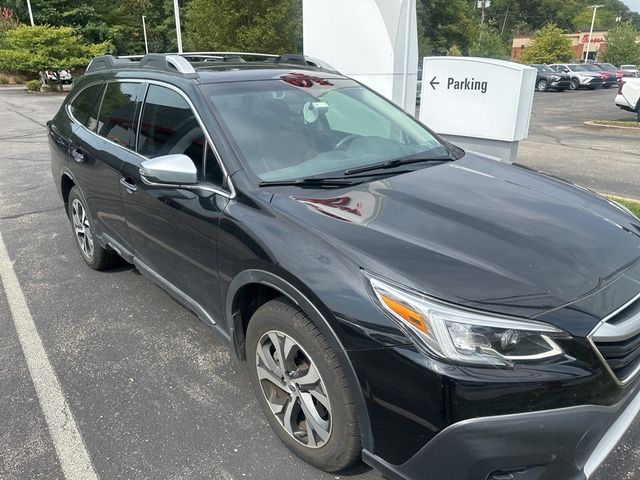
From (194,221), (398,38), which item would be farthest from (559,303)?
(398,38)

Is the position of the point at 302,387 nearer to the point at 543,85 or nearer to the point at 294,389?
the point at 294,389

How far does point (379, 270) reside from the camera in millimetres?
1938

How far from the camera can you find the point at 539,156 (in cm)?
980

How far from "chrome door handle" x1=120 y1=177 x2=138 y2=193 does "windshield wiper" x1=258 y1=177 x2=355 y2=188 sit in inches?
46.9

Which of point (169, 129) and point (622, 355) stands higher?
point (169, 129)

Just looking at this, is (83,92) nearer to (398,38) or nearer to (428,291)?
(428,291)

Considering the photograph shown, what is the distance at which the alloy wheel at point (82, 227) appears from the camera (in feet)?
14.6

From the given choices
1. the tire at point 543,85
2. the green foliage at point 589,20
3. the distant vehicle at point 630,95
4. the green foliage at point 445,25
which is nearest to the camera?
the distant vehicle at point 630,95

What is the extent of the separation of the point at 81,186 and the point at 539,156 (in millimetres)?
8436

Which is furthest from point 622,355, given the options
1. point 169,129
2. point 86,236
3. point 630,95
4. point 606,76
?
point 606,76

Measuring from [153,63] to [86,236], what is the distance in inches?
70.8

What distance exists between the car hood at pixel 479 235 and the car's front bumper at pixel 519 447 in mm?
368

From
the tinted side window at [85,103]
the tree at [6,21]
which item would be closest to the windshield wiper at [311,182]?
the tinted side window at [85,103]

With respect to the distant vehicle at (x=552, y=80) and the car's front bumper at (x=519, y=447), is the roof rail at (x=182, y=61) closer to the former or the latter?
the car's front bumper at (x=519, y=447)
